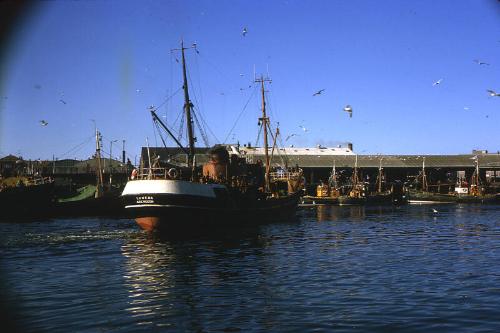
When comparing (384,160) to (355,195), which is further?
(384,160)

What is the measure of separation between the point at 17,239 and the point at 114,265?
16658 millimetres

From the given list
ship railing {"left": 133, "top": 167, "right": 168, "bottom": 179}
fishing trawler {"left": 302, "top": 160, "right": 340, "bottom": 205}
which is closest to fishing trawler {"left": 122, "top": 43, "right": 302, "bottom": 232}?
ship railing {"left": 133, "top": 167, "right": 168, "bottom": 179}

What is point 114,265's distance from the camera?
26969mm

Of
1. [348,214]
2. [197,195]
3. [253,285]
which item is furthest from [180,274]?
[348,214]

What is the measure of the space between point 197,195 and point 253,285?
24.2 meters

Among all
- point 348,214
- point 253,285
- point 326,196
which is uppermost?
point 326,196

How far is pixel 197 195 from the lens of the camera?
4484 cm

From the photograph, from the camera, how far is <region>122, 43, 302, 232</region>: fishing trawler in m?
43.2

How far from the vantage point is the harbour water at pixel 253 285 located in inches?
622

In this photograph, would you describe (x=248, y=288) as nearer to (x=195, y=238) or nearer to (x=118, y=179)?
(x=195, y=238)

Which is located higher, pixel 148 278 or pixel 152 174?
pixel 152 174

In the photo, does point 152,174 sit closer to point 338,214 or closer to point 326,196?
point 338,214

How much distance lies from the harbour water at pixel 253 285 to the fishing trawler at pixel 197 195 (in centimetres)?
589

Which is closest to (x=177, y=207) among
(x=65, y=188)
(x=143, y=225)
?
(x=143, y=225)
